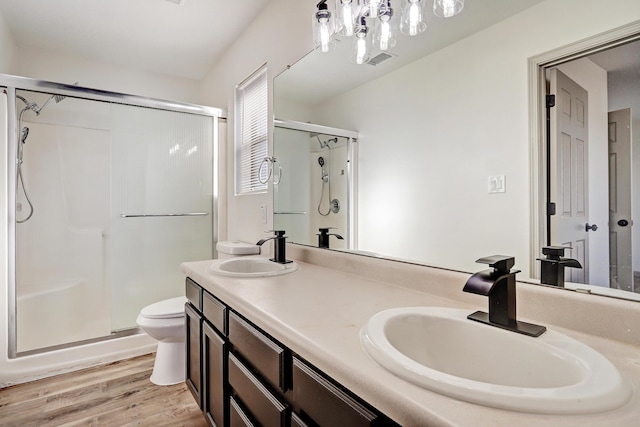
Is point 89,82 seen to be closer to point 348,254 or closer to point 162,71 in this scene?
point 162,71

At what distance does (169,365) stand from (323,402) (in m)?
1.76

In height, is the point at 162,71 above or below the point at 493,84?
above

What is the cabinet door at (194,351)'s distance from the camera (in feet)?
4.98

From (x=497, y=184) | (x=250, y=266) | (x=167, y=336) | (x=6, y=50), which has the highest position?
(x=6, y=50)

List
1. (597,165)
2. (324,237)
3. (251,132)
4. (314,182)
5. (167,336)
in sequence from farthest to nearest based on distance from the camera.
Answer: (251,132), (167,336), (314,182), (324,237), (597,165)

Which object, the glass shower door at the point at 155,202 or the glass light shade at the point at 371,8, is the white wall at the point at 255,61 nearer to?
the glass shower door at the point at 155,202

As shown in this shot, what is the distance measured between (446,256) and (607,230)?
0.43 meters

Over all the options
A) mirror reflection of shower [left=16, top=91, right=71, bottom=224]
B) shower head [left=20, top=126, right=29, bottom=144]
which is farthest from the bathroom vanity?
shower head [left=20, top=126, right=29, bottom=144]

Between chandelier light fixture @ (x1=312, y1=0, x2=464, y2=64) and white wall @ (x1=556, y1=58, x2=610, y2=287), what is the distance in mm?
494

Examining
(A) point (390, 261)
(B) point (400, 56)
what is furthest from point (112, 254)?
(B) point (400, 56)

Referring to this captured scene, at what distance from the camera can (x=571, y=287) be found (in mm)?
822

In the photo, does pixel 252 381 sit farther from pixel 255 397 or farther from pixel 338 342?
pixel 338 342

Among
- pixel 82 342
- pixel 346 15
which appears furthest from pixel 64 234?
pixel 346 15

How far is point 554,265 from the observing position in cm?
86
